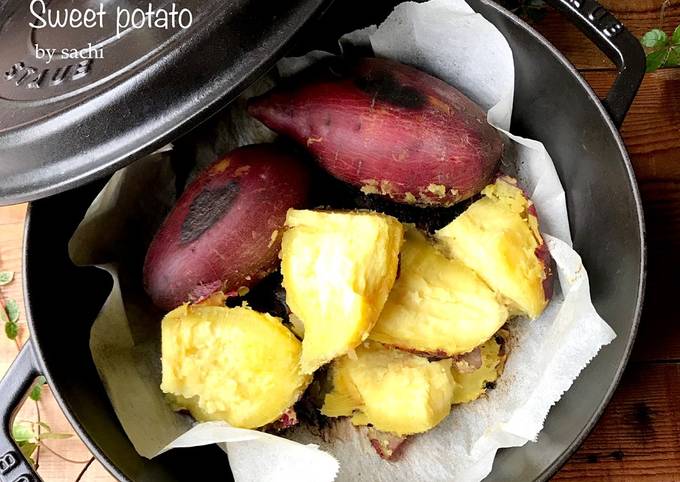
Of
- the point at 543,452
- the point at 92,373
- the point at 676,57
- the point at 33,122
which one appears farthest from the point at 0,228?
the point at 676,57

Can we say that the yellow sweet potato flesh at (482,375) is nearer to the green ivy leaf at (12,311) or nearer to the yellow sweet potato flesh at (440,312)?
the yellow sweet potato flesh at (440,312)

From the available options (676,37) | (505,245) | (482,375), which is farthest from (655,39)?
(482,375)

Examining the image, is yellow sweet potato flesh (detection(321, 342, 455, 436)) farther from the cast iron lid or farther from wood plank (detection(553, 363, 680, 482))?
the cast iron lid

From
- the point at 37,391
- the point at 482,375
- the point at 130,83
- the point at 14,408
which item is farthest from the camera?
the point at 37,391

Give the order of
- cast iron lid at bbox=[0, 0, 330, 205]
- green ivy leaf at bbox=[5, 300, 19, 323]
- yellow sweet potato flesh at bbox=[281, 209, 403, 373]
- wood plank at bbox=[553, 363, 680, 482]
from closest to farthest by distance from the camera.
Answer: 1. cast iron lid at bbox=[0, 0, 330, 205]
2. yellow sweet potato flesh at bbox=[281, 209, 403, 373]
3. wood plank at bbox=[553, 363, 680, 482]
4. green ivy leaf at bbox=[5, 300, 19, 323]

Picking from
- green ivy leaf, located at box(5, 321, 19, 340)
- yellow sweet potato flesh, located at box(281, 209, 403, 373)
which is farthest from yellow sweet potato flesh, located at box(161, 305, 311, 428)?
green ivy leaf, located at box(5, 321, 19, 340)

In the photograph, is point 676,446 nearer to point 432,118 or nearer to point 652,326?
point 652,326

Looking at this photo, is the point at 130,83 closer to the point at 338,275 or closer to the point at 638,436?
the point at 338,275
